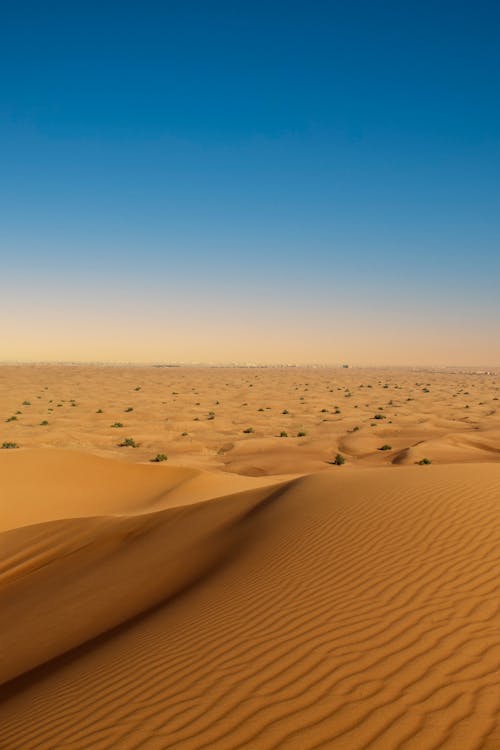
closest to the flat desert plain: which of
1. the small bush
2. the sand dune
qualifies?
the sand dune

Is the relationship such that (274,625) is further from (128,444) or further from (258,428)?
(258,428)

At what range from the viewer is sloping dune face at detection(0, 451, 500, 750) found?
3.21 metres

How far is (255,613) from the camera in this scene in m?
4.80

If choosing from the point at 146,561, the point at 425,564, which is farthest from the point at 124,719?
the point at 146,561

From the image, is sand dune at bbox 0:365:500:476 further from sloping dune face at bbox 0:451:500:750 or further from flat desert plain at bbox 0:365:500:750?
sloping dune face at bbox 0:451:500:750

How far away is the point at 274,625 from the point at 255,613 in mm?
384

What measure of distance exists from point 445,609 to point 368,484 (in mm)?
4573

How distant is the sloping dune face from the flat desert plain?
0.06 ft

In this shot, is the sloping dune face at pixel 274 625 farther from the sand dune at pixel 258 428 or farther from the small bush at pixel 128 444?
the small bush at pixel 128 444

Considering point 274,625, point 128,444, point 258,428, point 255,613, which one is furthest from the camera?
point 258,428

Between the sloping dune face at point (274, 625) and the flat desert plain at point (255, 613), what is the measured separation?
0.02 meters

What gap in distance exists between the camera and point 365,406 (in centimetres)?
3444

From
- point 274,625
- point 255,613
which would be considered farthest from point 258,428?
point 274,625

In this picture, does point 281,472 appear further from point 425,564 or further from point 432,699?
point 432,699
